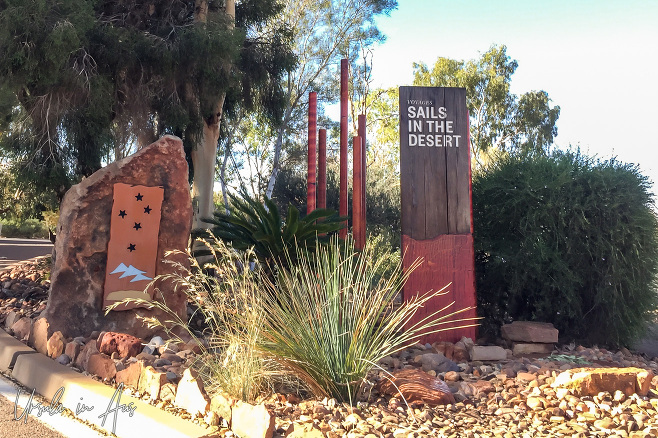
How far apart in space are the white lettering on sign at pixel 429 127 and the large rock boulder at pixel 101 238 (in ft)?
8.54

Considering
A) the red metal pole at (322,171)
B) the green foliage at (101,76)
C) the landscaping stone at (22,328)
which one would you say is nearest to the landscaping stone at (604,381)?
the red metal pole at (322,171)

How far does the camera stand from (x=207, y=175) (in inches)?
502

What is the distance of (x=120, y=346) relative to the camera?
581 centimetres

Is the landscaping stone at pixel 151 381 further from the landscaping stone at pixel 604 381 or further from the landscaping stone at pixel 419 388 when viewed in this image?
the landscaping stone at pixel 604 381

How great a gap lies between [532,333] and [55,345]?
4.77 meters

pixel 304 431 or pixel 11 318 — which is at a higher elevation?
pixel 11 318

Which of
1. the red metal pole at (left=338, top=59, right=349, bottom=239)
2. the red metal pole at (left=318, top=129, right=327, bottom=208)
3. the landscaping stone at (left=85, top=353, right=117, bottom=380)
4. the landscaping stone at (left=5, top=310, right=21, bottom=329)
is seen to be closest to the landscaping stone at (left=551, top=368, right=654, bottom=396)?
the landscaping stone at (left=85, top=353, right=117, bottom=380)

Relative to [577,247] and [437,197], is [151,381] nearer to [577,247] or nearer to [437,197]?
[437,197]

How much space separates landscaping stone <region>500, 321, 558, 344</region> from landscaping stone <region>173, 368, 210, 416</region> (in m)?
3.89

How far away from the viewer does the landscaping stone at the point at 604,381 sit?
15.1ft

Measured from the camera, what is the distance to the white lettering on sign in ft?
24.2

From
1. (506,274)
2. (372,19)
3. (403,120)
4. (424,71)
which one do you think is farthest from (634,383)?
(424,71)

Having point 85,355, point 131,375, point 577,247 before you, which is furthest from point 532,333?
point 85,355

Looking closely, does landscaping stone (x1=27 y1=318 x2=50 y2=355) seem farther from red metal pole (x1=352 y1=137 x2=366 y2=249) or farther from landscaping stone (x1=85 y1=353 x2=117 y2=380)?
red metal pole (x1=352 y1=137 x2=366 y2=249)
